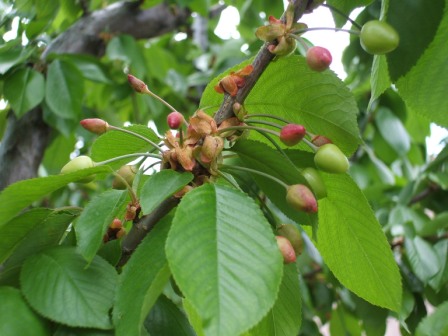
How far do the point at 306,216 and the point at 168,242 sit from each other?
0.16 metres

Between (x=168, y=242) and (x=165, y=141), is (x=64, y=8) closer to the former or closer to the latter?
(x=165, y=141)

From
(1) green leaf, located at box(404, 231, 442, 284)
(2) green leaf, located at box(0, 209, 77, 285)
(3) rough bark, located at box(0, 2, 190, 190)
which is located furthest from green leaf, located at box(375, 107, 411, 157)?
(2) green leaf, located at box(0, 209, 77, 285)

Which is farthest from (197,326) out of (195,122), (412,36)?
(412,36)

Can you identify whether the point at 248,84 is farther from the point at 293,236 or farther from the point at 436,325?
the point at 436,325

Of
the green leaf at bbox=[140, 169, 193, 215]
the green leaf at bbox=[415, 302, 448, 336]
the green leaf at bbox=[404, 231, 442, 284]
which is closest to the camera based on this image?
the green leaf at bbox=[415, 302, 448, 336]

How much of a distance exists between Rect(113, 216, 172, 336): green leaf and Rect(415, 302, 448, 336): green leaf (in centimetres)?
16

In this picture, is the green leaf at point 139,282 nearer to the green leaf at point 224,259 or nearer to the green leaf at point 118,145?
the green leaf at point 224,259

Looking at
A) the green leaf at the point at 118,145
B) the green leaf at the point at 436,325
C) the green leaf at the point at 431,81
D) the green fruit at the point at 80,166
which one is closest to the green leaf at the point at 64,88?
the green leaf at the point at 118,145

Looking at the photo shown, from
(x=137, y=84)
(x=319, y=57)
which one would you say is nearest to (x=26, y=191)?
(x=137, y=84)

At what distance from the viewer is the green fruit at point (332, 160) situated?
0.47 metres

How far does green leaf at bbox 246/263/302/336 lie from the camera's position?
532mm

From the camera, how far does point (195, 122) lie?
1.67 feet

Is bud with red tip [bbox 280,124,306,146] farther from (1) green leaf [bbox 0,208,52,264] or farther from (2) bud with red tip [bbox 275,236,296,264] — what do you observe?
(1) green leaf [bbox 0,208,52,264]

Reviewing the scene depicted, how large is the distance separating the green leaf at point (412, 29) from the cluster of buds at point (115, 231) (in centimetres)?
27
